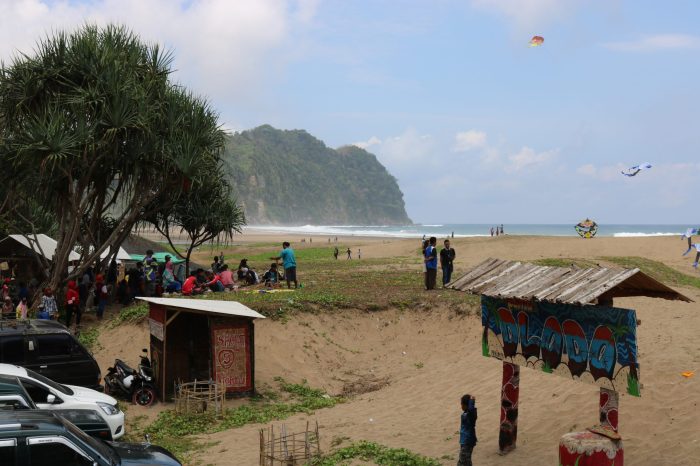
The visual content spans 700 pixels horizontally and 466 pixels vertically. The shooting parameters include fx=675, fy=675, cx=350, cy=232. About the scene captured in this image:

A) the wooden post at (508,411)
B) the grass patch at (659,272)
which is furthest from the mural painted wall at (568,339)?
the grass patch at (659,272)

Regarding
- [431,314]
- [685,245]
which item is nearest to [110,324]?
[431,314]

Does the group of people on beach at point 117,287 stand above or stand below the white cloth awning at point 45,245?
below

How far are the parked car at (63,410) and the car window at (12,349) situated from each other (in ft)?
11.0

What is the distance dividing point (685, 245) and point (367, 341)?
3544 cm

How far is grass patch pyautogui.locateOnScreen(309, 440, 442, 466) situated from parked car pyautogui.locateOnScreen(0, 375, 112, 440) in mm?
3387

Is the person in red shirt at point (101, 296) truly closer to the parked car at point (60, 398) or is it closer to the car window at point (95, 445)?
the parked car at point (60, 398)

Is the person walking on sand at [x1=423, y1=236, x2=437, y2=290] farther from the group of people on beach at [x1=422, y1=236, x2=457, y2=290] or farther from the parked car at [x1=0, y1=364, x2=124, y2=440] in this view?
the parked car at [x1=0, y1=364, x2=124, y2=440]

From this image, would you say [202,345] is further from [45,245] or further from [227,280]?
[45,245]

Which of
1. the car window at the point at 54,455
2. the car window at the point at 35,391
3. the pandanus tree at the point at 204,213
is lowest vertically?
the car window at the point at 35,391

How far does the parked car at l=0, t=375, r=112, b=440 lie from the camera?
10.2 m

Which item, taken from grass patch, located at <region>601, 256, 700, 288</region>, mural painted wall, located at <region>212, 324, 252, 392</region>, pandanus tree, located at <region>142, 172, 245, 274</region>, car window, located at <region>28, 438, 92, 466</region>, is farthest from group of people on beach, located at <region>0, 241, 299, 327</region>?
grass patch, located at <region>601, 256, 700, 288</region>

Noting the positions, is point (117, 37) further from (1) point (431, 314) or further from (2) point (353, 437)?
(2) point (353, 437)

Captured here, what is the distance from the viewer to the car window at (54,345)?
14.2 m

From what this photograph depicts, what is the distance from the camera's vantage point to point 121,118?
21.8 m
